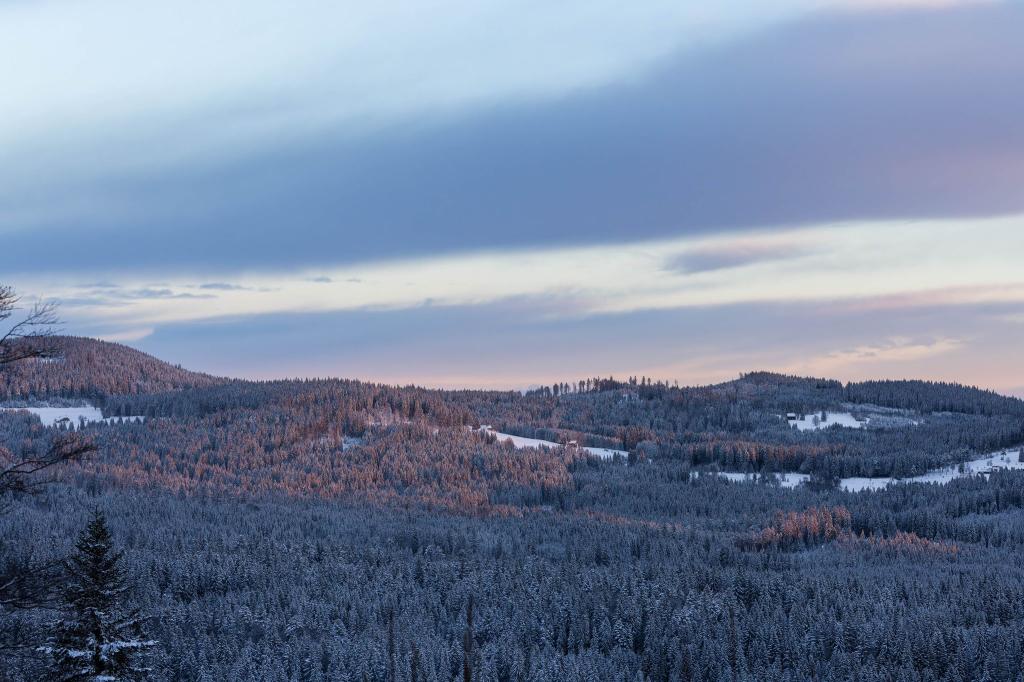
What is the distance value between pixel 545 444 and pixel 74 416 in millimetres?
76690

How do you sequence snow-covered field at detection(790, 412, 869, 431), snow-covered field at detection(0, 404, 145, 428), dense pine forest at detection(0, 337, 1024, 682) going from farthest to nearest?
snow-covered field at detection(790, 412, 869, 431)
snow-covered field at detection(0, 404, 145, 428)
dense pine forest at detection(0, 337, 1024, 682)

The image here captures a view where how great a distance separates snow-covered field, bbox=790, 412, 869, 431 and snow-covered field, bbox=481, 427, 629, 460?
43917mm

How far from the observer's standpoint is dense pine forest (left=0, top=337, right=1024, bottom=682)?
147ft

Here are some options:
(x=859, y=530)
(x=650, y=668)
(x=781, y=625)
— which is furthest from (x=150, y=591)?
(x=859, y=530)

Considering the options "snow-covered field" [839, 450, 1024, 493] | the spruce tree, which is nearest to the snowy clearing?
"snow-covered field" [839, 450, 1024, 493]

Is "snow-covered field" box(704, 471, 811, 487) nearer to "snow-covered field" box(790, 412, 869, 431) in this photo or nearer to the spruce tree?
"snow-covered field" box(790, 412, 869, 431)

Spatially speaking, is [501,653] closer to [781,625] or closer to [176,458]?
[781,625]

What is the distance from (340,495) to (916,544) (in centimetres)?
6193

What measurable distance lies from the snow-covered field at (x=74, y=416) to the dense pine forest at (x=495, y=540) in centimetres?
198

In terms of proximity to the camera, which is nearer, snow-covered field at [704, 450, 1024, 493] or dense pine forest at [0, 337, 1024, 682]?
dense pine forest at [0, 337, 1024, 682]

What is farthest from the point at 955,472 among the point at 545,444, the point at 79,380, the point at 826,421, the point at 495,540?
the point at 79,380

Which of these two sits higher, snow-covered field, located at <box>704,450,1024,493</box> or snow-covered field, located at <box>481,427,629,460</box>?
snow-covered field, located at <box>481,427,629,460</box>

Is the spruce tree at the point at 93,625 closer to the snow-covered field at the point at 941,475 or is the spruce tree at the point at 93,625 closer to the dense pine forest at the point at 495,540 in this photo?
the dense pine forest at the point at 495,540

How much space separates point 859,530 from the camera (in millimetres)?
92312
